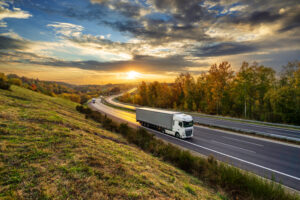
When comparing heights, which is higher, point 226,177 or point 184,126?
point 184,126

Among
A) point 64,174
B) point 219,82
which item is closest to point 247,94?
point 219,82

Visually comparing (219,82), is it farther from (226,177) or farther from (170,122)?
(226,177)

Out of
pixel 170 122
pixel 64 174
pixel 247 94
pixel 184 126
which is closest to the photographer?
pixel 64 174

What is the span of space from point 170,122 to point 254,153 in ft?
35.0

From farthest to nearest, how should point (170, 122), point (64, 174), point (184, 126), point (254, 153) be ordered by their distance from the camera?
point (170, 122)
point (184, 126)
point (254, 153)
point (64, 174)

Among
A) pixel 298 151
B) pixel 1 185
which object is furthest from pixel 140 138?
pixel 298 151

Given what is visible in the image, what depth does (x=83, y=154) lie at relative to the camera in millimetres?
→ 7551

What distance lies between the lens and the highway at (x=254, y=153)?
37.4 feet

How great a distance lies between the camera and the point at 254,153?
1504cm

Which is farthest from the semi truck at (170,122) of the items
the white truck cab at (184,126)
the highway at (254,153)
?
the highway at (254,153)

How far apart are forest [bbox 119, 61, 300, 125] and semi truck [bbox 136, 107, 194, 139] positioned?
27.1 m

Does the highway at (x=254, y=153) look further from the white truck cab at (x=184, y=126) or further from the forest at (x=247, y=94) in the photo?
the forest at (x=247, y=94)

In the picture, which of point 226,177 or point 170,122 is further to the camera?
point 170,122

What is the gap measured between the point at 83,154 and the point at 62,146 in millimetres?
1567
